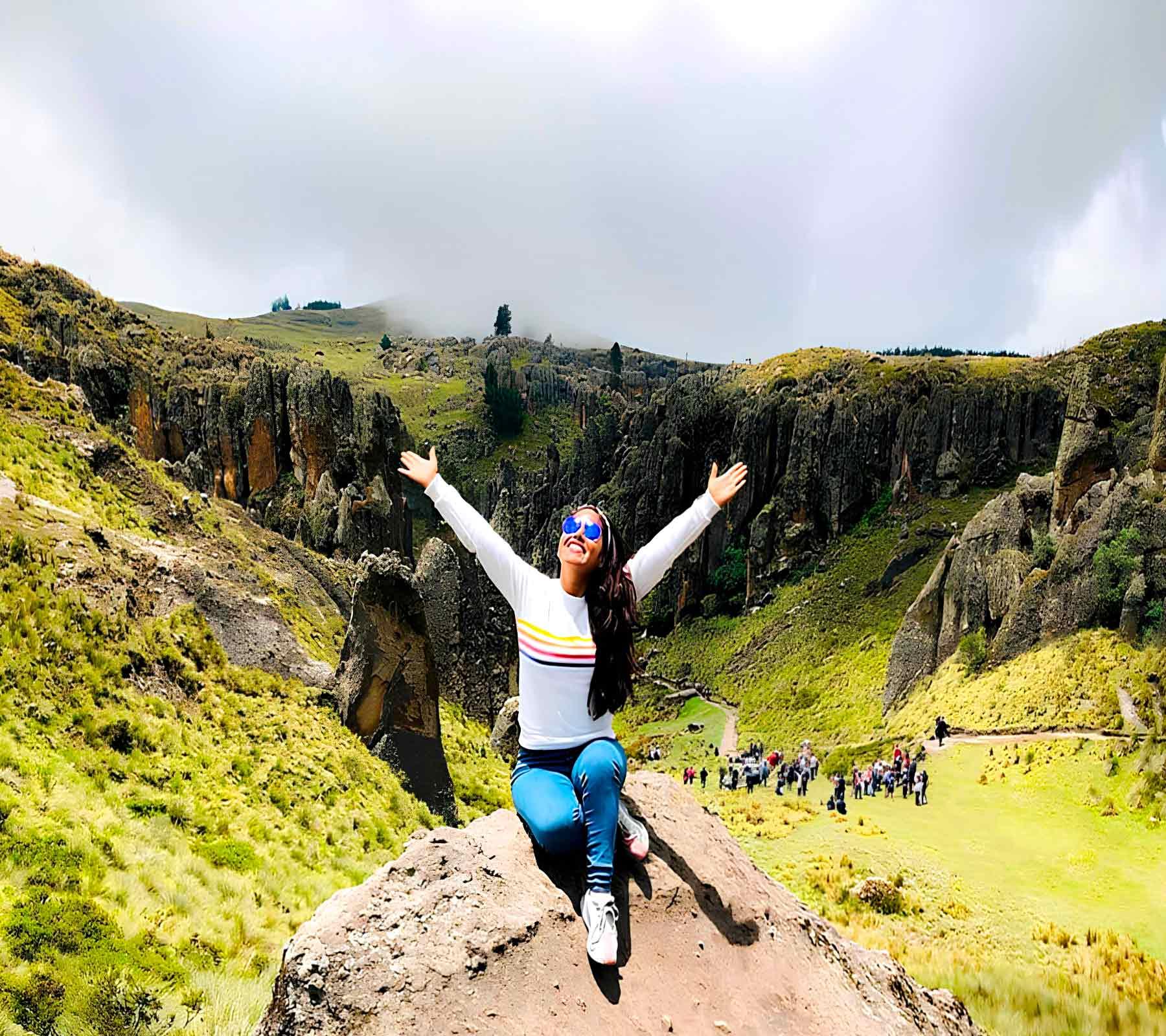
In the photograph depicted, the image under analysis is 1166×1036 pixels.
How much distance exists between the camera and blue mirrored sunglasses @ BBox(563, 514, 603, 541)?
500 centimetres

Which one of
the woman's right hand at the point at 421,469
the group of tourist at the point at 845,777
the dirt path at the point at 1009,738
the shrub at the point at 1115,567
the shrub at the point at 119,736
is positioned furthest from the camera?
the shrub at the point at 1115,567

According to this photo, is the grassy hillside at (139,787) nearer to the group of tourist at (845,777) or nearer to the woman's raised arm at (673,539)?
the woman's raised arm at (673,539)

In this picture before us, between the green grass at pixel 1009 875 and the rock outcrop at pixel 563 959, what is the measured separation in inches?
96.1

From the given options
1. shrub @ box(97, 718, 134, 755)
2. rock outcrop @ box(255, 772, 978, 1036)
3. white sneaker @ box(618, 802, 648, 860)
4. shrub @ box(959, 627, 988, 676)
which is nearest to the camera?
rock outcrop @ box(255, 772, 978, 1036)

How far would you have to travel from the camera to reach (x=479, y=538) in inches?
198

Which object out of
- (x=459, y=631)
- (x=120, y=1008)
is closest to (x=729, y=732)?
(x=459, y=631)

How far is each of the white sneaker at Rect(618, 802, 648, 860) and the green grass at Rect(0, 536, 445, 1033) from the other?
322 centimetres

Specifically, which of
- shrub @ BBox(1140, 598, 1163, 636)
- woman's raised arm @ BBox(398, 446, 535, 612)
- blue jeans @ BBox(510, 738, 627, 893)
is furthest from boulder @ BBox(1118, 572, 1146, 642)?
woman's raised arm @ BBox(398, 446, 535, 612)

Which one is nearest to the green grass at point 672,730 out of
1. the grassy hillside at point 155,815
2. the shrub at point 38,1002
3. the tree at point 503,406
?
the grassy hillside at point 155,815

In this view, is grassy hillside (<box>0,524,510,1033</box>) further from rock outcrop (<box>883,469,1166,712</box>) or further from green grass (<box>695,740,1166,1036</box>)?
rock outcrop (<box>883,469,1166,712</box>)

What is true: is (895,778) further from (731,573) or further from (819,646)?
(731,573)

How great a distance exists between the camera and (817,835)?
22.0 meters

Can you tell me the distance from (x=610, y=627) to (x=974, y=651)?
4052cm

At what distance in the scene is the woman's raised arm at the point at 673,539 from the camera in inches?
207
